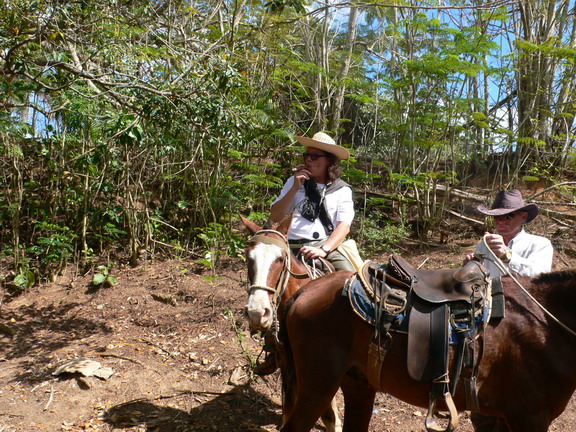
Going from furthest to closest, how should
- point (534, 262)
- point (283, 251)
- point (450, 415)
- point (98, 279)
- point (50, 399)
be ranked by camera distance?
point (98, 279), point (50, 399), point (283, 251), point (534, 262), point (450, 415)

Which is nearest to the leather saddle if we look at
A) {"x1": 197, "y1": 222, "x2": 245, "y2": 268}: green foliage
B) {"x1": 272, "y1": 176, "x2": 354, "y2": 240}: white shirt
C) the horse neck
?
the horse neck

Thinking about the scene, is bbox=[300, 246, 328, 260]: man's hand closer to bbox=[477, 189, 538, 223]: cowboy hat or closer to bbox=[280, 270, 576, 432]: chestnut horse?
bbox=[280, 270, 576, 432]: chestnut horse

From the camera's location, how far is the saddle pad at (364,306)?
293 centimetres

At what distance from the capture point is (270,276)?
3.45 metres

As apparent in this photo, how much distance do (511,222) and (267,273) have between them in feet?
6.38

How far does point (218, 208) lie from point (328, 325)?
246 inches

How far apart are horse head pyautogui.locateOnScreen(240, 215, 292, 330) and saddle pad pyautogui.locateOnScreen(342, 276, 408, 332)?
624 mm

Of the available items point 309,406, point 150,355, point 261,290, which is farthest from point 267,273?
point 150,355

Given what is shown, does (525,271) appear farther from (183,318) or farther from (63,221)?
(63,221)

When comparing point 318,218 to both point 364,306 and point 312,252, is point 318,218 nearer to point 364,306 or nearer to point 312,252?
point 312,252

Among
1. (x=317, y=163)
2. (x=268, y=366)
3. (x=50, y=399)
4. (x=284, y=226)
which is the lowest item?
(x=50, y=399)

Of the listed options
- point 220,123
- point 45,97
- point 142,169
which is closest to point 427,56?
point 220,123

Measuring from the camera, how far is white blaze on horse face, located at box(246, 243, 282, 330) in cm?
324

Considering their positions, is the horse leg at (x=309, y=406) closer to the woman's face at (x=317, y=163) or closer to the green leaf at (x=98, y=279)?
the woman's face at (x=317, y=163)
